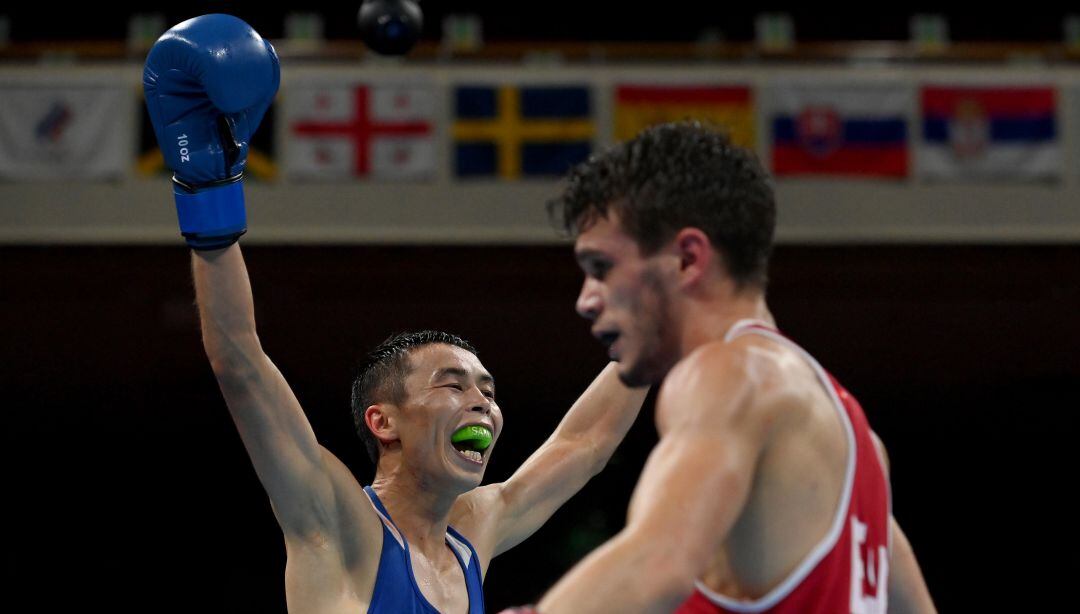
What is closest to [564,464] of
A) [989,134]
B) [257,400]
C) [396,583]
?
[396,583]

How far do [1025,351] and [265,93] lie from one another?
29.5 ft

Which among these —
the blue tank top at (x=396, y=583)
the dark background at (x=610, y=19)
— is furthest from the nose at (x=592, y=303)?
the dark background at (x=610, y=19)

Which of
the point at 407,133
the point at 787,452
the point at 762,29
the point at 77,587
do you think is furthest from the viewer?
the point at 77,587

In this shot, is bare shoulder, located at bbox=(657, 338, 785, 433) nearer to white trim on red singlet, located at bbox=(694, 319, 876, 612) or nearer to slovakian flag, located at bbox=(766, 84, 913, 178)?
white trim on red singlet, located at bbox=(694, 319, 876, 612)

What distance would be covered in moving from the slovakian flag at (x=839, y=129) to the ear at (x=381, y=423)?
6.14m

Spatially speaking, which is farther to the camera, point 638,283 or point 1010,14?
point 1010,14

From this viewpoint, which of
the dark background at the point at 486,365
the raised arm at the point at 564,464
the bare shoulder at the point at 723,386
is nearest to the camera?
the bare shoulder at the point at 723,386

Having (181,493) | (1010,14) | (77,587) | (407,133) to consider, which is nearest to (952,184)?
(1010,14)

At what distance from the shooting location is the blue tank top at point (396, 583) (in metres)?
2.83

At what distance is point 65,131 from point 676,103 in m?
4.38

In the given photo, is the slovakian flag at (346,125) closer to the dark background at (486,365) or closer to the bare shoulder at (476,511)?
the dark background at (486,365)

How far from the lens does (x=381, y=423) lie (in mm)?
3225

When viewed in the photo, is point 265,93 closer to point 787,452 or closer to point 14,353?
point 787,452

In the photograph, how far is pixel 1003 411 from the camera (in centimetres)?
1136
